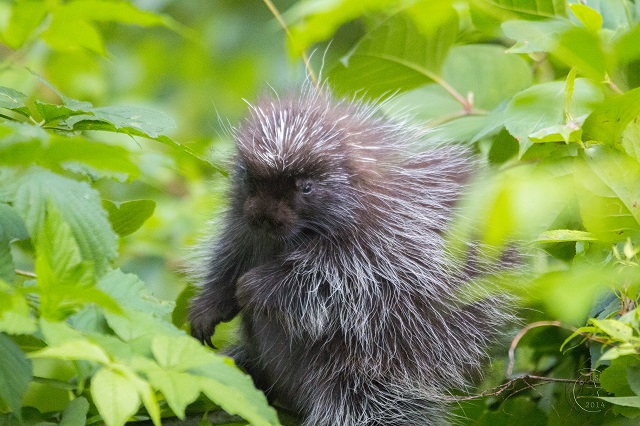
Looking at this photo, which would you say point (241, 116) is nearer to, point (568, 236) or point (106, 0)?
point (106, 0)

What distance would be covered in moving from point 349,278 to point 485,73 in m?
0.94

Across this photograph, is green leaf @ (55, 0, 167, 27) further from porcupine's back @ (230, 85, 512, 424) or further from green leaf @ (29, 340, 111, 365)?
porcupine's back @ (230, 85, 512, 424)

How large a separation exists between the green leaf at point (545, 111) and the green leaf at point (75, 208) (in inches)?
35.2

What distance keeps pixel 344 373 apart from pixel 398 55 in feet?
3.50

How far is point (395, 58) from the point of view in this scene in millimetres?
2725

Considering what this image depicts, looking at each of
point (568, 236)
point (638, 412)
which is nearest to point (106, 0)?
point (568, 236)

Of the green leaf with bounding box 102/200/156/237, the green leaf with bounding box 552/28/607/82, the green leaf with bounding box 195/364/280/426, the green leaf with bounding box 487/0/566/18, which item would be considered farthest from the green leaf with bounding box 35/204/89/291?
the green leaf with bounding box 487/0/566/18

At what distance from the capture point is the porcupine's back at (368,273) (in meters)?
2.22

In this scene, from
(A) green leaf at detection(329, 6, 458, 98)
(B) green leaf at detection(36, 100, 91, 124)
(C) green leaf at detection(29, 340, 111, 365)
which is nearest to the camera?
(C) green leaf at detection(29, 340, 111, 365)

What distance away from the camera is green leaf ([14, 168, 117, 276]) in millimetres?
1373

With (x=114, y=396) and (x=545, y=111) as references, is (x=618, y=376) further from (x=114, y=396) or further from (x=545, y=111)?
(x=114, y=396)

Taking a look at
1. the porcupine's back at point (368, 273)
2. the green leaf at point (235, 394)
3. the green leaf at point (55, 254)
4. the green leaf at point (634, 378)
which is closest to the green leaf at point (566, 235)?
the green leaf at point (634, 378)

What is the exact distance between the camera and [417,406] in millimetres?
2244

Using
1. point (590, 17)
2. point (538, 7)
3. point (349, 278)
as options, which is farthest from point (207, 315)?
point (590, 17)
